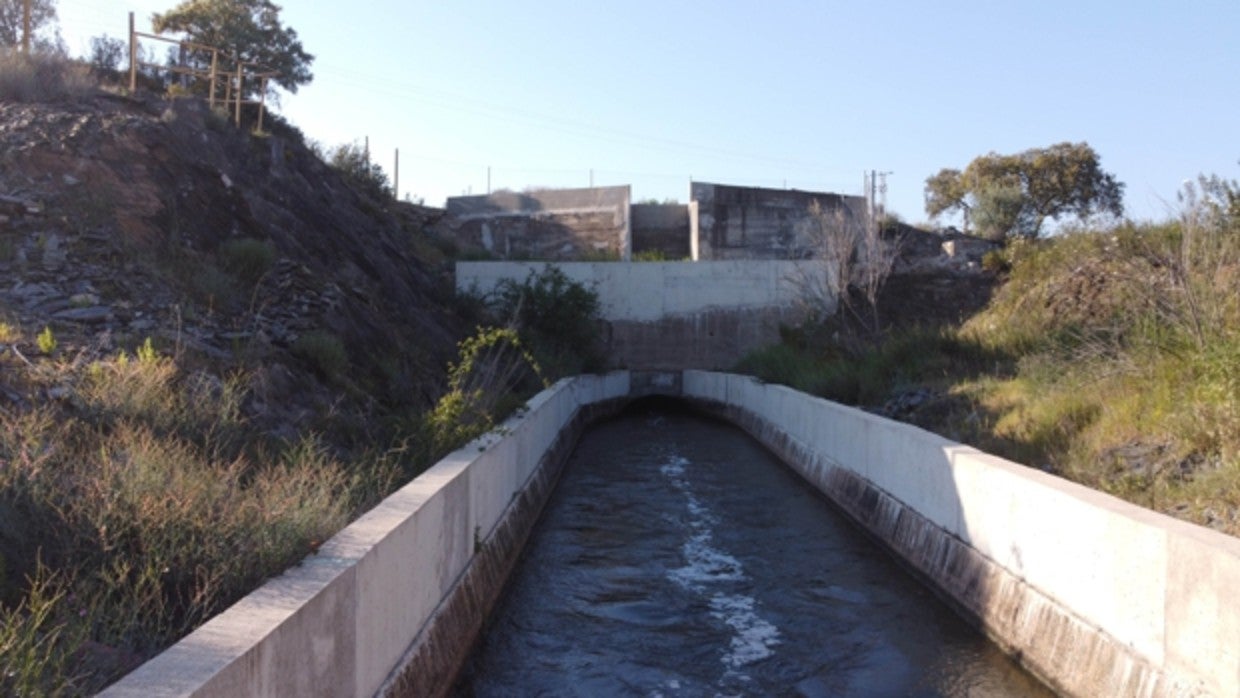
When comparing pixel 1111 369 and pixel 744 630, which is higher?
pixel 1111 369

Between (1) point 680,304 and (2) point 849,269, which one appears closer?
(2) point 849,269

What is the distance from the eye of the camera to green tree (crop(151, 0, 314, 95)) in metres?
45.3

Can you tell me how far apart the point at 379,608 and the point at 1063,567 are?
189 inches

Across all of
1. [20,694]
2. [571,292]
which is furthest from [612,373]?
[20,694]

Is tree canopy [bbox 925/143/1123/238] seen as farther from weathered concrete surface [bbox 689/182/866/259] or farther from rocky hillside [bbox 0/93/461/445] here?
rocky hillside [bbox 0/93/461/445]

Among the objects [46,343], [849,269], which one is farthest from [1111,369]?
[849,269]

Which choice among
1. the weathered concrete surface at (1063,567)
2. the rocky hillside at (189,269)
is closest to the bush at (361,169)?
the rocky hillside at (189,269)

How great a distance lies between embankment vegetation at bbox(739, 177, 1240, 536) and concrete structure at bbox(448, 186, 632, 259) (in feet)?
88.7

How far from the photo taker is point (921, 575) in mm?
11453

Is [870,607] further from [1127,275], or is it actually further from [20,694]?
[20,694]

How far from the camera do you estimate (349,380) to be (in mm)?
14203

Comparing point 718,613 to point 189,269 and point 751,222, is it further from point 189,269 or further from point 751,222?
point 751,222

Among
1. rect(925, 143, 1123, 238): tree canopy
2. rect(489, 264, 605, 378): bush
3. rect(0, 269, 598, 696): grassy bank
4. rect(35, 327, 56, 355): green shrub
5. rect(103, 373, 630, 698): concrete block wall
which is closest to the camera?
rect(103, 373, 630, 698): concrete block wall

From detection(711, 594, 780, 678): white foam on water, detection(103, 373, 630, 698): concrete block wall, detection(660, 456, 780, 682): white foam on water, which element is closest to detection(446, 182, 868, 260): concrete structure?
detection(660, 456, 780, 682): white foam on water
